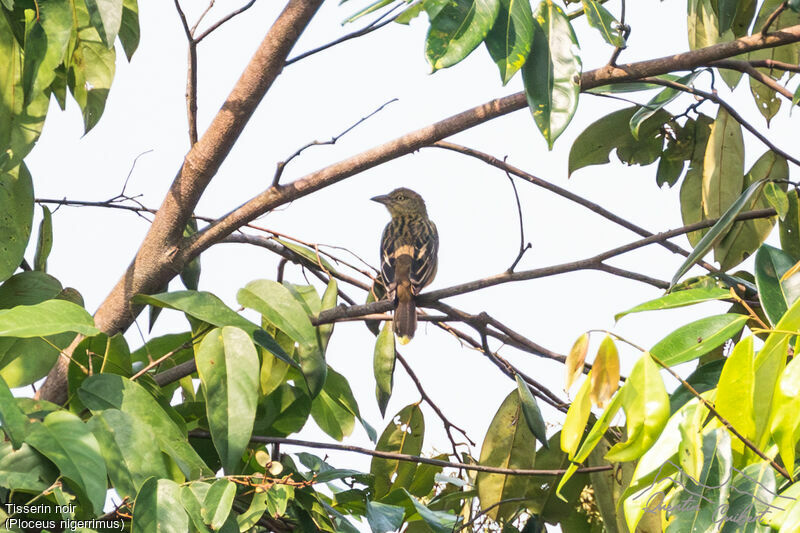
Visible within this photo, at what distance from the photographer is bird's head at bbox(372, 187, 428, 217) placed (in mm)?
8414

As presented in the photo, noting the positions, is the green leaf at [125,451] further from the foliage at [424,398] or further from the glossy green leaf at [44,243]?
the glossy green leaf at [44,243]

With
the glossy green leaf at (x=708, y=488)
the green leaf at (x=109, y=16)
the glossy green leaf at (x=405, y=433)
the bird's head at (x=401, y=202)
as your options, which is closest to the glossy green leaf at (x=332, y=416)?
the glossy green leaf at (x=405, y=433)

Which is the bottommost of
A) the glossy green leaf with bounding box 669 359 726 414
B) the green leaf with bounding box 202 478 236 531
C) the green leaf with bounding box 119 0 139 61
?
the green leaf with bounding box 202 478 236 531

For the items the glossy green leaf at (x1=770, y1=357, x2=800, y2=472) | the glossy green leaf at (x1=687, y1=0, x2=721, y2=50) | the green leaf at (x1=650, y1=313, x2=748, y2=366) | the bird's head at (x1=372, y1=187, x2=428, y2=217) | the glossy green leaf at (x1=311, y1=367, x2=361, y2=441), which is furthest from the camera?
the bird's head at (x1=372, y1=187, x2=428, y2=217)

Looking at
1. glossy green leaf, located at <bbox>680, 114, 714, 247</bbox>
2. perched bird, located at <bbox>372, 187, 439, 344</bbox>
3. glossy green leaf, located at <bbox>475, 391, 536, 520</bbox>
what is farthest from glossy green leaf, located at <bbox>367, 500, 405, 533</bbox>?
glossy green leaf, located at <bbox>680, 114, 714, 247</bbox>

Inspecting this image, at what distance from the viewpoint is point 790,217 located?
341cm

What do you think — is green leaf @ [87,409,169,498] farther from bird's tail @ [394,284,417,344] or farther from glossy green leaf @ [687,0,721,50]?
glossy green leaf @ [687,0,721,50]

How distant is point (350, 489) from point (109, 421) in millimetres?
1345

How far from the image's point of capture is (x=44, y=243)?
3.62m

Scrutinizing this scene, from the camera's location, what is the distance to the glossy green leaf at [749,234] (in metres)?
3.79

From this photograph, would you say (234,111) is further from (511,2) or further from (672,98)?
(672,98)

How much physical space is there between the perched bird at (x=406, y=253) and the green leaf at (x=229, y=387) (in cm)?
138

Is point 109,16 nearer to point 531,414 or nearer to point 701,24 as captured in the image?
point 531,414

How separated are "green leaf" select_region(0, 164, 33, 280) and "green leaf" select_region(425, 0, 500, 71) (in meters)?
1.90
